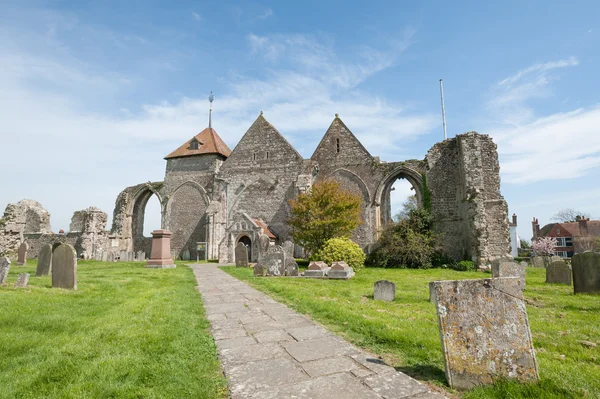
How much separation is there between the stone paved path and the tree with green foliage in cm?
1293

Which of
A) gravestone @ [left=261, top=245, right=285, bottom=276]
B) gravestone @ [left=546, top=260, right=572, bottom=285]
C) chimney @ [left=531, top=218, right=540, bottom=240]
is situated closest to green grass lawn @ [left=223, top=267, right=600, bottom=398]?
gravestone @ [left=546, top=260, right=572, bottom=285]

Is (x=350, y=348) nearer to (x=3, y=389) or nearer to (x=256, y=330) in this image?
(x=256, y=330)

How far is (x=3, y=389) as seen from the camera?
8.93ft

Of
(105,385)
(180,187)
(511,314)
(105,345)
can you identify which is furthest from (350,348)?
(180,187)

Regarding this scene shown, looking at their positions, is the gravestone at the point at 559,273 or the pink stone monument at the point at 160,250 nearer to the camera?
the gravestone at the point at 559,273

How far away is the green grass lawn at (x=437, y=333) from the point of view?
8.88ft

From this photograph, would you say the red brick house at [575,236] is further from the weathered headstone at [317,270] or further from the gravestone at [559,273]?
the weathered headstone at [317,270]

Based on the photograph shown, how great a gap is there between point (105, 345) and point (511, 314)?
14.3 ft

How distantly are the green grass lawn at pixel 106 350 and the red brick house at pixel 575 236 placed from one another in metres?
54.2

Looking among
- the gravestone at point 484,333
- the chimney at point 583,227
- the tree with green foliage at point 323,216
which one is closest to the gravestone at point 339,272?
the tree with green foliage at point 323,216

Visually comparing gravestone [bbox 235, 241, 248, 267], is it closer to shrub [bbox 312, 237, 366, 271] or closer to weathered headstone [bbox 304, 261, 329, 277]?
shrub [bbox 312, 237, 366, 271]

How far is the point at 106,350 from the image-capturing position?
361 cm

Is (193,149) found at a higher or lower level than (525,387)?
higher

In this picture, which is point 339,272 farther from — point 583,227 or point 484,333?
point 583,227
